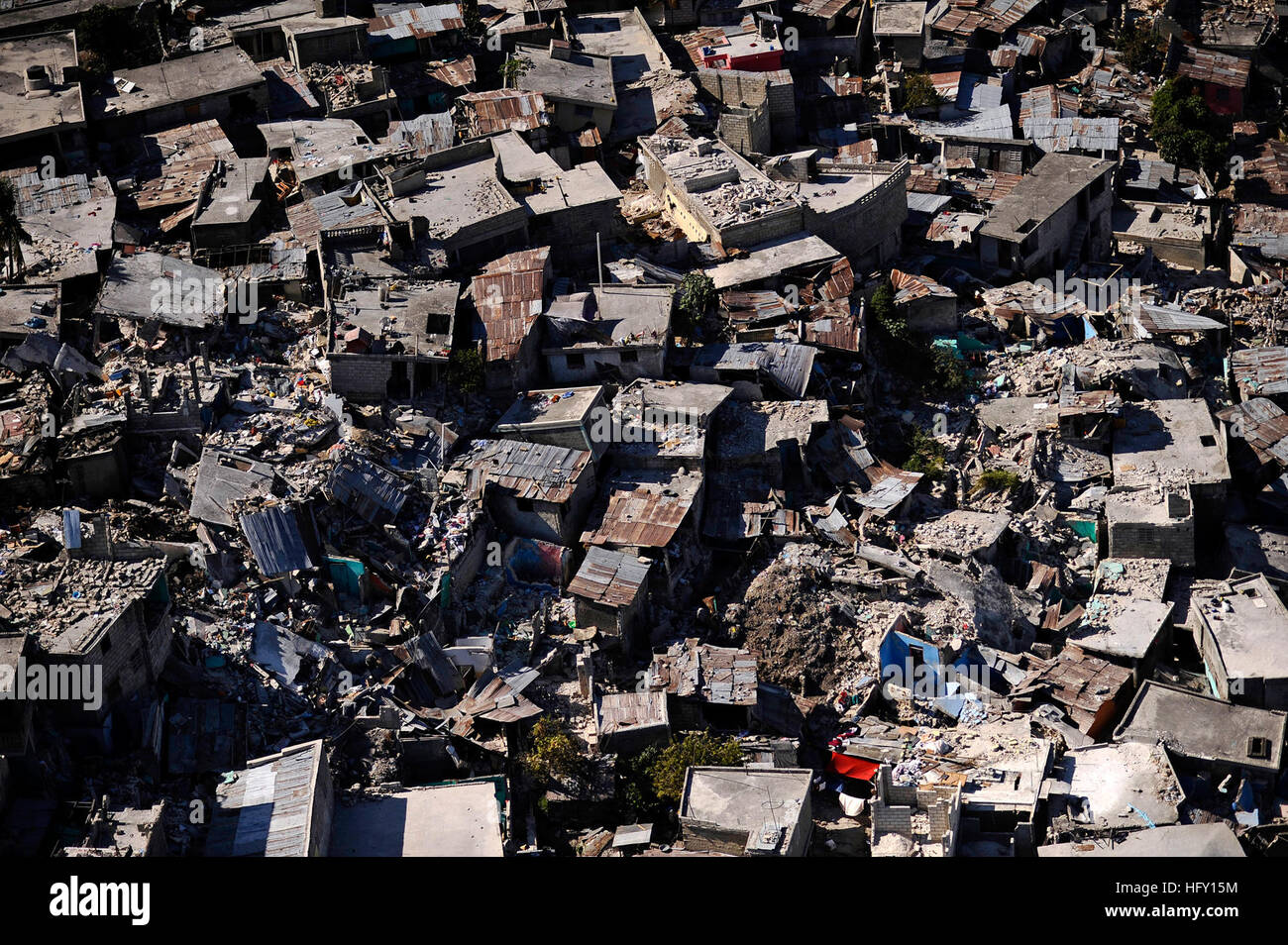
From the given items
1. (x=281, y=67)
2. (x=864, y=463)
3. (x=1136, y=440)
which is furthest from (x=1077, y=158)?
(x=281, y=67)

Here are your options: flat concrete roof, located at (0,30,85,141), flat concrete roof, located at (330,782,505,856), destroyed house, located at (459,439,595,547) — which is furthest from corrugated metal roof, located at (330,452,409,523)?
flat concrete roof, located at (0,30,85,141)

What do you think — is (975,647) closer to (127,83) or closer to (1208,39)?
(127,83)

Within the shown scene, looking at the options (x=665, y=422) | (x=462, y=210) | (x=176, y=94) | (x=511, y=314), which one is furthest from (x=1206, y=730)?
(x=176, y=94)

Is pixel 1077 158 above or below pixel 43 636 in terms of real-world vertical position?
above

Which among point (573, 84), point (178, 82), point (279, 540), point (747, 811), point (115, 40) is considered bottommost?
point (747, 811)

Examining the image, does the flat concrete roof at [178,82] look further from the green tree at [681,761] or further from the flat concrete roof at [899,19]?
the green tree at [681,761]

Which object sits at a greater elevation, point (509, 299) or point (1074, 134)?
point (1074, 134)

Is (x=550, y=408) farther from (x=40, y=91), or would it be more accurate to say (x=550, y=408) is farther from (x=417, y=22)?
(x=40, y=91)
